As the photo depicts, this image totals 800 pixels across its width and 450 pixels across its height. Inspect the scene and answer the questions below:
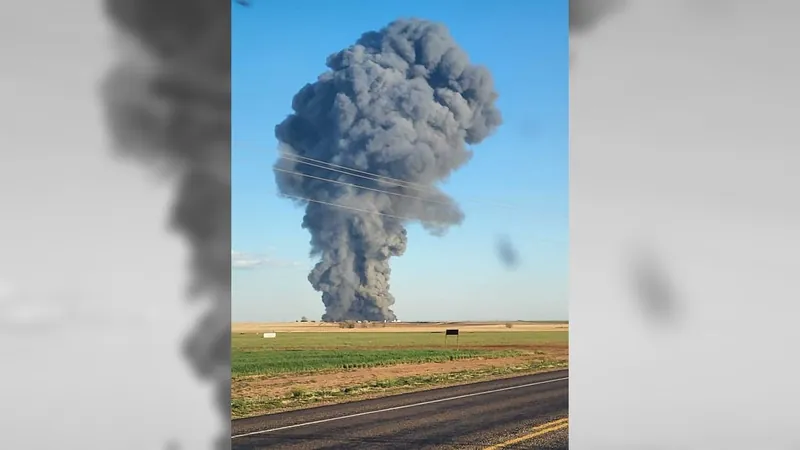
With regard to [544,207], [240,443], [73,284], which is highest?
[544,207]

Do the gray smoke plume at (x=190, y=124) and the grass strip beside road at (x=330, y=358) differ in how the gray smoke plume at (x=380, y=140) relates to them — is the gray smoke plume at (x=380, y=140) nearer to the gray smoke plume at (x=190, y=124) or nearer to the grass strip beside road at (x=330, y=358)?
the grass strip beside road at (x=330, y=358)

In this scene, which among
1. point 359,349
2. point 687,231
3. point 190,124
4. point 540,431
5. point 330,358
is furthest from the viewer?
point 359,349

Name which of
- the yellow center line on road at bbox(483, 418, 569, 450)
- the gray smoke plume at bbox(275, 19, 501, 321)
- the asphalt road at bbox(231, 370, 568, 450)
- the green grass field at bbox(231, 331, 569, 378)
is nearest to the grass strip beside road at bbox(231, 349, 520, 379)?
the green grass field at bbox(231, 331, 569, 378)

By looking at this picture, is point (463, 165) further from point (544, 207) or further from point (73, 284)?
point (73, 284)

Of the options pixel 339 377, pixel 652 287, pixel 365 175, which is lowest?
pixel 339 377

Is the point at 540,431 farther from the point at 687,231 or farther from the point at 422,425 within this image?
the point at 687,231

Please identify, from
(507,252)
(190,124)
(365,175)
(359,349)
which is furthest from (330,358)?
(190,124)

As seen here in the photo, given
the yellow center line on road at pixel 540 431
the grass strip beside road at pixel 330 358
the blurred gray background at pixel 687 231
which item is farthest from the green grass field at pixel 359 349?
the blurred gray background at pixel 687 231

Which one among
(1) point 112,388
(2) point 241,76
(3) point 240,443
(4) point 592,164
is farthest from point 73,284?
(2) point 241,76
